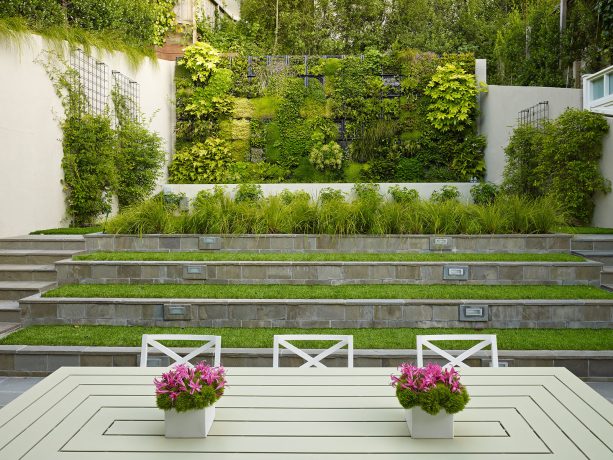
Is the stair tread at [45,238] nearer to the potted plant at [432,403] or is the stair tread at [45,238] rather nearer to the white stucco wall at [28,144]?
the white stucco wall at [28,144]

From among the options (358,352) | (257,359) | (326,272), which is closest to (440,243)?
(326,272)

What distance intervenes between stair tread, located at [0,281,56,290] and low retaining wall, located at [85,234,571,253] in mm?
803

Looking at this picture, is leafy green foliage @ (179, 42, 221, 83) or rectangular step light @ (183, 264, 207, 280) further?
leafy green foliage @ (179, 42, 221, 83)

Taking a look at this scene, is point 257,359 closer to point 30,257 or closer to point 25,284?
point 25,284

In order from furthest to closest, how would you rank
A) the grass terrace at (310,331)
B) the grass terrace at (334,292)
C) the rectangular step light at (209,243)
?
the rectangular step light at (209,243) < the grass terrace at (334,292) < the grass terrace at (310,331)

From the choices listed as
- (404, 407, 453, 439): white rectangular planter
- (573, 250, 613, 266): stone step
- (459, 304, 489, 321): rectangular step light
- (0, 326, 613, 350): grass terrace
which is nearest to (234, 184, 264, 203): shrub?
(0, 326, 613, 350): grass terrace

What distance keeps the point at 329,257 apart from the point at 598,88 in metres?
6.48

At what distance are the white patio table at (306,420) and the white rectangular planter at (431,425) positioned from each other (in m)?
0.04

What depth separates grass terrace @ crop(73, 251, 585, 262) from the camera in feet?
22.5

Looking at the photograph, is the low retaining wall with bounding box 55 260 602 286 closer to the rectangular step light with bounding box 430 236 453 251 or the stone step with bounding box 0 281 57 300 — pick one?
the stone step with bounding box 0 281 57 300

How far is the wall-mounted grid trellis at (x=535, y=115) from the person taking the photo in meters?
11.2

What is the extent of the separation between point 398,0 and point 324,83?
6.29 m

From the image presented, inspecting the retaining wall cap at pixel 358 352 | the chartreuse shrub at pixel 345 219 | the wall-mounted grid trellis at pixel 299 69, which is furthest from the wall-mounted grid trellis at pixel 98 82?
the retaining wall cap at pixel 358 352

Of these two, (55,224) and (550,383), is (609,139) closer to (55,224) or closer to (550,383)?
(550,383)
